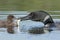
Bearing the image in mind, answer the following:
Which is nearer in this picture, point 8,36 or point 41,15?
point 8,36

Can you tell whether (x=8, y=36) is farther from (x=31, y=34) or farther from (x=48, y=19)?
(x=48, y=19)

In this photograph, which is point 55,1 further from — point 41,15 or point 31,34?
point 31,34

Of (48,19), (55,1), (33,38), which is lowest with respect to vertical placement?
(33,38)

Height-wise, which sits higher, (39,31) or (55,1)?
(55,1)

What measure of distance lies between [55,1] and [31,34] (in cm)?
73

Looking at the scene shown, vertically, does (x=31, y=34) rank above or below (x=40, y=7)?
below

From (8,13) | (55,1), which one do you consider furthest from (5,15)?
(55,1)

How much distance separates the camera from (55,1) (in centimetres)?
325

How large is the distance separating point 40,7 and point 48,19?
28cm

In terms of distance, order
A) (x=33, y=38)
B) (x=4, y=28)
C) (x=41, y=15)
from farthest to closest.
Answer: (x=41, y=15) → (x=4, y=28) → (x=33, y=38)

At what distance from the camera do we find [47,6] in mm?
3266

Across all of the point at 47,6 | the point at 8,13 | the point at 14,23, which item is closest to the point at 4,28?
the point at 14,23

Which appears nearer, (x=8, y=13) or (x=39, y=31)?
(x=39, y=31)

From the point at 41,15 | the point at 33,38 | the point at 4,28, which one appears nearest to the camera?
the point at 33,38
